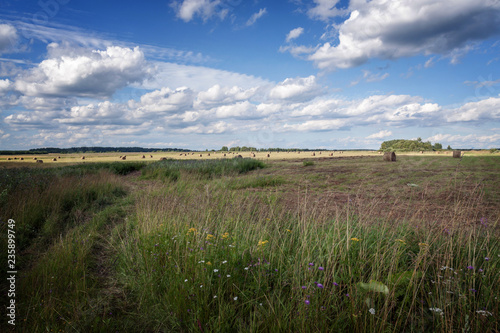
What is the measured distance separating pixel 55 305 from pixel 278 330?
10.6 feet

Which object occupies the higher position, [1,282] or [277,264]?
[277,264]

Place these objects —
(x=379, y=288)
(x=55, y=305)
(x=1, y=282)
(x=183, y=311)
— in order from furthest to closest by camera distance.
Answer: (x=1, y=282) → (x=55, y=305) → (x=183, y=311) → (x=379, y=288)

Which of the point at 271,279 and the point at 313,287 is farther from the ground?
the point at 313,287

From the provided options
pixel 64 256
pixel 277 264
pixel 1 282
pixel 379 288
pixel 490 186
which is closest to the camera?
pixel 379 288

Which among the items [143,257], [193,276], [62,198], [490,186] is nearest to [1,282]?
[143,257]

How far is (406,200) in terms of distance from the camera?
26.6ft

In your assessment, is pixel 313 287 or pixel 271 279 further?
pixel 271 279

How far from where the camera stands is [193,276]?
369 centimetres

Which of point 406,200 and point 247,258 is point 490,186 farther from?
point 247,258

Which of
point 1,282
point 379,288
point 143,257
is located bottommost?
point 1,282

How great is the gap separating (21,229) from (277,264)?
6.85 m

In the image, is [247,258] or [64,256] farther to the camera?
[64,256]

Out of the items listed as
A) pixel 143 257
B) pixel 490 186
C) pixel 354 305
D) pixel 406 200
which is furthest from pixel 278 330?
pixel 490 186

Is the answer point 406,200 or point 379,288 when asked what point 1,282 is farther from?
point 406,200
